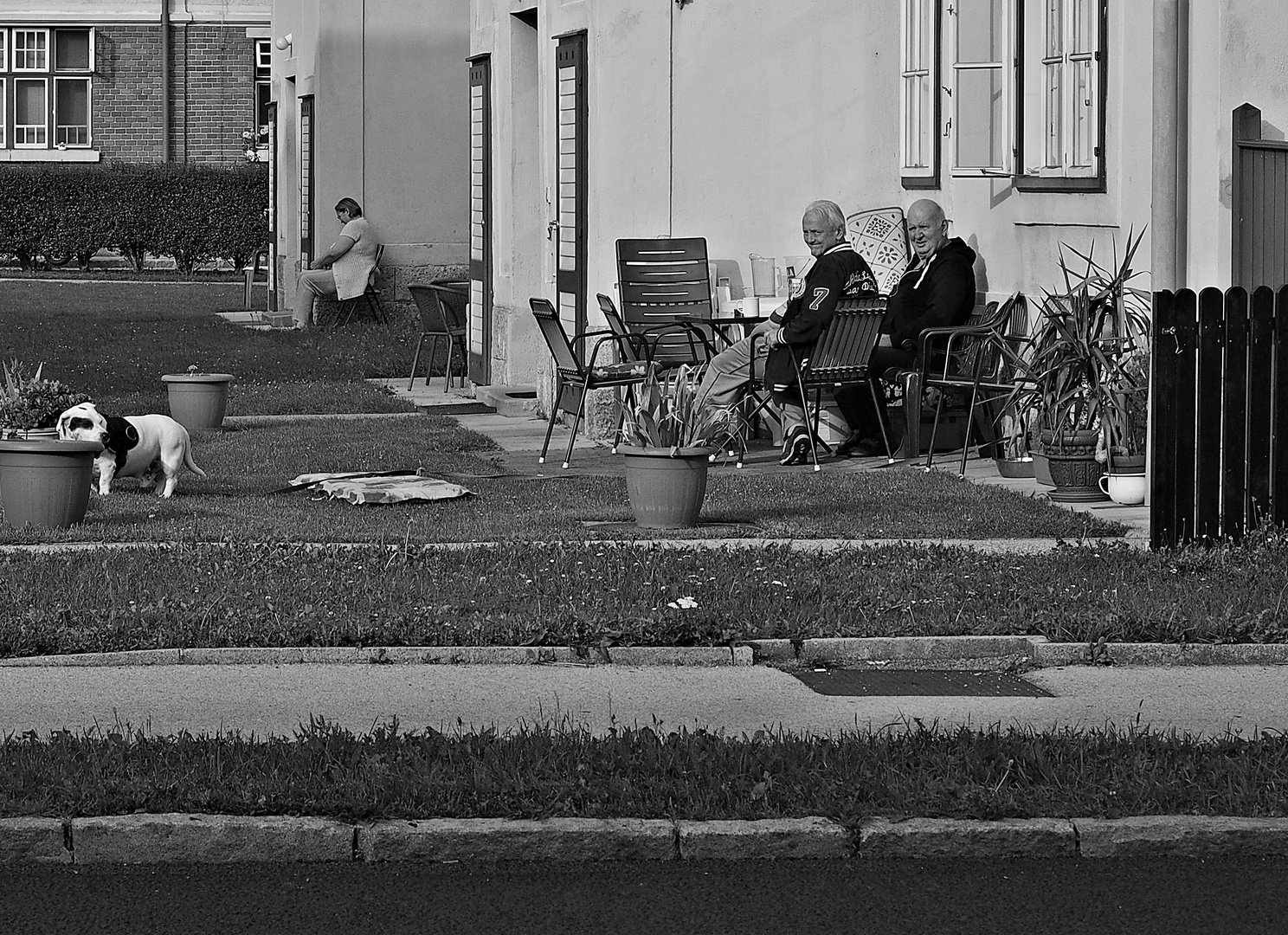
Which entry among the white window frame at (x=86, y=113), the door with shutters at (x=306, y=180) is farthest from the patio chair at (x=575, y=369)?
the white window frame at (x=86, y=113)

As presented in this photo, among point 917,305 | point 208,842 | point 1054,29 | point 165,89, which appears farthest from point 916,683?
point 165,89

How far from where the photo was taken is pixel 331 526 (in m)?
9.34

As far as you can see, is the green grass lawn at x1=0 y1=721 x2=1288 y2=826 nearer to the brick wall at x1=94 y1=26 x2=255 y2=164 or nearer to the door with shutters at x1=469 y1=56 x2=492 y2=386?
the door with shutters at x1=469 y1=56 x2=492 y2=386

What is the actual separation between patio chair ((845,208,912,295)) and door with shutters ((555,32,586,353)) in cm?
207

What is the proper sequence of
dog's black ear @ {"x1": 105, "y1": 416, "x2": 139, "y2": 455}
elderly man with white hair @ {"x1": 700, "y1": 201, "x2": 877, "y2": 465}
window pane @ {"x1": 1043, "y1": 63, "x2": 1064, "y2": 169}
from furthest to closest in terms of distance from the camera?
elderly man with white hair @ {"x1": 700, "y1": 201, "x2": 877, "y2": 465}, window pane @ {"x1": 1043, "y1": 63, "x2": 1064, "y2": 169}, dog's black ear @ {"x1": 105, "y1": 416, "x2": 139, "y2": 455}

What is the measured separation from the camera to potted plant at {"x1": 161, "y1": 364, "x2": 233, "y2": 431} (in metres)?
13.6

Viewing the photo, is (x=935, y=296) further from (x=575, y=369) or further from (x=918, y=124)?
(x=575, y=369)

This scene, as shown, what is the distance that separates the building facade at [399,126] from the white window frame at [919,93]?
31.1 feet

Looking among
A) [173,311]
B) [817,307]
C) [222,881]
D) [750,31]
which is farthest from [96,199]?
[222,881]

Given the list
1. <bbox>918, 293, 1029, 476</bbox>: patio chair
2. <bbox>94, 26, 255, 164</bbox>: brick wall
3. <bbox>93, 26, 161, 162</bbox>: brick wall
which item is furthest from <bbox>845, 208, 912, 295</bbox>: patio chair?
<bbox>93, 26, 161, 162</bbox>: brick wall

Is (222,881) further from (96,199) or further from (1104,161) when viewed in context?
(96,199)

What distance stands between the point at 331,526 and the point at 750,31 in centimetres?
611

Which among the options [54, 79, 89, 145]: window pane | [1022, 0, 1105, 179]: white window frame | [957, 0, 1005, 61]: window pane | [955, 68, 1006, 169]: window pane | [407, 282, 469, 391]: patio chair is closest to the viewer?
[1022, 0, 1105, 179]: white window frame

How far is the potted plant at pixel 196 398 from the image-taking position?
44.7 feet
